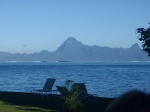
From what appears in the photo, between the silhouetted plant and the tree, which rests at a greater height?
the tree

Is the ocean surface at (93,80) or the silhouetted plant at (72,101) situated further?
the ocean surface at (93,80)

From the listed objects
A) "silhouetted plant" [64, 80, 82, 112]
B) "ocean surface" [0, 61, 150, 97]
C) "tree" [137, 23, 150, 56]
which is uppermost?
"tree" [137, 23, 150, 56]

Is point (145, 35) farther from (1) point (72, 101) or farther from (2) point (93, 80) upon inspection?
(2) point (93, 80)

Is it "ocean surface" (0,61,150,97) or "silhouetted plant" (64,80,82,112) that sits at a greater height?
"silhouetted plant" (64,80,82,112)

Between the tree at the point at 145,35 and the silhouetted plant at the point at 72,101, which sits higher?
the tree at the point at 145,35

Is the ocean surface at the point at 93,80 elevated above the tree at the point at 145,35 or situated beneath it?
situated beneath

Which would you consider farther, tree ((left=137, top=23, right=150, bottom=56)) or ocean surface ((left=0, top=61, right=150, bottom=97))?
ocean surface ((left=0, top=61, right=150, bottom=97))

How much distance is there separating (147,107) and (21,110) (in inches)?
378

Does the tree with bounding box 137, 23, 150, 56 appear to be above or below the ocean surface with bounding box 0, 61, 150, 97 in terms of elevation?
above

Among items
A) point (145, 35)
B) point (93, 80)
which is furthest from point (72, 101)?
point (93, 80)

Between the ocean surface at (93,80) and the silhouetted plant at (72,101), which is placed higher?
the silhouetted plant at (72,101)

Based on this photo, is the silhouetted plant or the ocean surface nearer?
the silhouetted plant

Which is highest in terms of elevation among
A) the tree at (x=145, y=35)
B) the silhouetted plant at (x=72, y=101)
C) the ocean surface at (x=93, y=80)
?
the tree at (x=145, y=35)

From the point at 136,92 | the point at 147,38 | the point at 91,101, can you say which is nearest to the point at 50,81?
the point at 91,101
